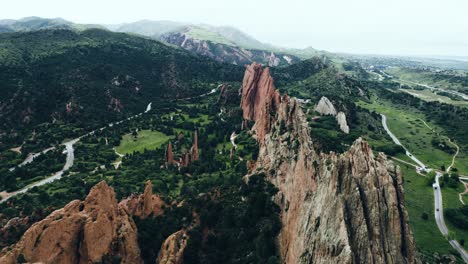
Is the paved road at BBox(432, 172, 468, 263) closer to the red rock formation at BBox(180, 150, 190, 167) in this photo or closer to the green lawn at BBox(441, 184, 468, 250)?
the green lawn at BBox(441, 184, 468, 250)

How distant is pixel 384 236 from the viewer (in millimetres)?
44344

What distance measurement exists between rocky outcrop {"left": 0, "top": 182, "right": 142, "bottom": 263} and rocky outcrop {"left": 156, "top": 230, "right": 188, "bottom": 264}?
15.4ft

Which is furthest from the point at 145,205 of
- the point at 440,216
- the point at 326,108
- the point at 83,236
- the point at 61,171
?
Answer: the point at 326,108

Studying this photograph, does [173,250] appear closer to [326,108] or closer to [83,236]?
[83,236]

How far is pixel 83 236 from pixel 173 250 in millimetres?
15705

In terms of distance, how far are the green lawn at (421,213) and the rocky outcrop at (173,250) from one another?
5437cm

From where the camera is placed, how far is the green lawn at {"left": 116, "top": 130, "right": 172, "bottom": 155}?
166 m

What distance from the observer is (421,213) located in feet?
344

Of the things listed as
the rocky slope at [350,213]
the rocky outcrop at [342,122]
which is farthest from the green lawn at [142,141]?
the rocky slope at [350,213]

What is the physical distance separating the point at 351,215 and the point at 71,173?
116225 mm

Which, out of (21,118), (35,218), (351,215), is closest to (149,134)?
(21,118)

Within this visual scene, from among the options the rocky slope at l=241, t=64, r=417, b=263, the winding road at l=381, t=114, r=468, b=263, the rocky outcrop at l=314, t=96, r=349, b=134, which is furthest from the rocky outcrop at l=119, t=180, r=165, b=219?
the rocky outcrop at l=314, t=96, r=349, b=134

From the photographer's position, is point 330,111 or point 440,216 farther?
point 330,111

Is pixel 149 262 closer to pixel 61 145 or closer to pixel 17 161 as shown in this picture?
pixel 17 161
